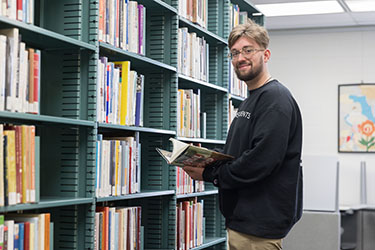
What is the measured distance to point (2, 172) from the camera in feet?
6.68

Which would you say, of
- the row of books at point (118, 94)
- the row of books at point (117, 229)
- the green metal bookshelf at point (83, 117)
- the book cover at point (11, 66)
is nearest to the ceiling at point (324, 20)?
the green metal bookshelf at point (83, 117)

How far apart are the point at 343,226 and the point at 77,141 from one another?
4444mm

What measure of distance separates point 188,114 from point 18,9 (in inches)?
62.7

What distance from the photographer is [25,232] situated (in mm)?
2184

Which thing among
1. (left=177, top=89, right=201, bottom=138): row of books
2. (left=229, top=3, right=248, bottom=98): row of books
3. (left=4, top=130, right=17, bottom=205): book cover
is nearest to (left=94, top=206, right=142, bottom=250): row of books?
(left=4, top=130, right=17, bottom=205): book cover

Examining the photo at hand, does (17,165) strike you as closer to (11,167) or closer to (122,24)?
(11,167)

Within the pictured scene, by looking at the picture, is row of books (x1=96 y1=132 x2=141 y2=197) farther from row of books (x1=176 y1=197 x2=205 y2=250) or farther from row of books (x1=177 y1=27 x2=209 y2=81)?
row of books (x1=177 y1=27 x2=209 y2=81)

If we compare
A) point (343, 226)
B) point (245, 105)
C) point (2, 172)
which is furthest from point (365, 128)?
point (2, 172)

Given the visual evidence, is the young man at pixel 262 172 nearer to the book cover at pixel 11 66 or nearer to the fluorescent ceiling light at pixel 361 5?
the book cover at pixel 11 66

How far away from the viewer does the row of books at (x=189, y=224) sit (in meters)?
3.44

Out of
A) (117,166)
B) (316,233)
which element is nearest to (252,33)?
(117,166)

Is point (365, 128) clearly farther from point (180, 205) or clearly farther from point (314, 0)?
point (180, 205)

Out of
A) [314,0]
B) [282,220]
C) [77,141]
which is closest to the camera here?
[282,220]

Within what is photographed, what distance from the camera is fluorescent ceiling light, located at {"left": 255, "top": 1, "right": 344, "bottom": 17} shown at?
5.88m
